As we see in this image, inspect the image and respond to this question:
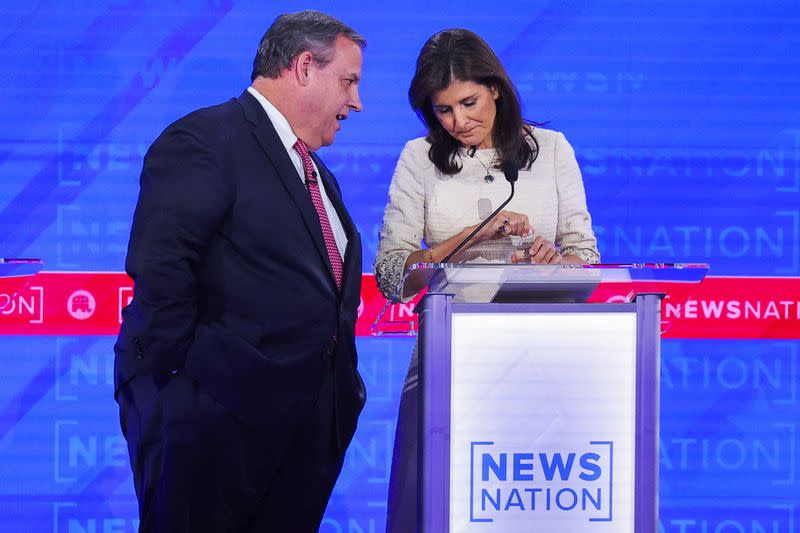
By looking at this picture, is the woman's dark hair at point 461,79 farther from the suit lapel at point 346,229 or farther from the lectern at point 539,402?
the lectern at point 539,402

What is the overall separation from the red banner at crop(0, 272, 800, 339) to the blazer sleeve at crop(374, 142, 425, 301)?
37.4 inches

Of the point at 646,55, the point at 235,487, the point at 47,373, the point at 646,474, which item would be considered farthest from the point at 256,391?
the point at 646,55

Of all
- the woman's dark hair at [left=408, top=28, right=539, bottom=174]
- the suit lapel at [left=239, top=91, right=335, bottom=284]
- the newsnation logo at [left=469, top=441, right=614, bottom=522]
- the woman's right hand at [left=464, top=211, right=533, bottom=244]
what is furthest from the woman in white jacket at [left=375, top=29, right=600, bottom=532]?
the newsnation logo at [left=469, top=441, right=614, bottom=522]

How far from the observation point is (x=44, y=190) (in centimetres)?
354

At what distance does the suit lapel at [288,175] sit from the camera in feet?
6.55

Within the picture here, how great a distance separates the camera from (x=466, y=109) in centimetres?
254

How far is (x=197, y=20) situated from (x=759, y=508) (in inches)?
109

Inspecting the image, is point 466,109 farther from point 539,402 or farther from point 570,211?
point 539,402

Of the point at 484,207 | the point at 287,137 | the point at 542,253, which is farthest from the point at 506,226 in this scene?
the point at 287,137

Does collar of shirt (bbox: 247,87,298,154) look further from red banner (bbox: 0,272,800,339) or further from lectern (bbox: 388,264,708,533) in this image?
red banner (bbox: 0,272,800,339)

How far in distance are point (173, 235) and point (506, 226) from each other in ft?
2.63

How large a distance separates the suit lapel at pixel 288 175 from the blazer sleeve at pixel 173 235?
0.11m

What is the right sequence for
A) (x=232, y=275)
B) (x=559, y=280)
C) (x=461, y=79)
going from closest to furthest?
(x=559, y=280)
(x=232, y=275)
(x=461, y=79)

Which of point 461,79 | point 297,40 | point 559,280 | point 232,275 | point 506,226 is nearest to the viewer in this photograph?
point 559,280
